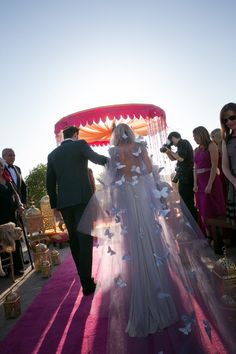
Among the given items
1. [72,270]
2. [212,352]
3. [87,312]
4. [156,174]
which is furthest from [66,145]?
[212,352]

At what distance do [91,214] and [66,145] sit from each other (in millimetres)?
1058

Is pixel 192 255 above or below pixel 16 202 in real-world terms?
below

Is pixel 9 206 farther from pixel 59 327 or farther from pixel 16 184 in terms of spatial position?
pixel 59 327

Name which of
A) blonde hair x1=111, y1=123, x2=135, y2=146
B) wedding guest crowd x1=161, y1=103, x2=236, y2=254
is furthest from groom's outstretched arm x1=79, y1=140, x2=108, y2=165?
wedding guest crowd x1=161, y1=103, x2=236, y2=254

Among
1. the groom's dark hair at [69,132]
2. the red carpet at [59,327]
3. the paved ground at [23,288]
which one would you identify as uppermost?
the groom's dark hair at [69,132]

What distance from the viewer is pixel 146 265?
243 cm

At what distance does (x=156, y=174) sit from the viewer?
268cm

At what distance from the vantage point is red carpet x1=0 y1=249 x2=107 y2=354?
2.42 metres

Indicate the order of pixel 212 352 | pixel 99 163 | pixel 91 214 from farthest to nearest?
pixel 99 163
pixel 91 214
pixel 212 352

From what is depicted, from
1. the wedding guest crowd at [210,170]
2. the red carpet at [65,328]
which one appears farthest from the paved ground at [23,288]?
the wedding guest crowd at [210,170]

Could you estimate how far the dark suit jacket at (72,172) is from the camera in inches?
139

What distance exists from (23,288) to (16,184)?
1914 millimetres

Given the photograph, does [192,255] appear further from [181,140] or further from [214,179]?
[181,140]

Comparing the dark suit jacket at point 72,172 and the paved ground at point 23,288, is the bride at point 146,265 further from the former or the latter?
the paved ground at point 23,288
